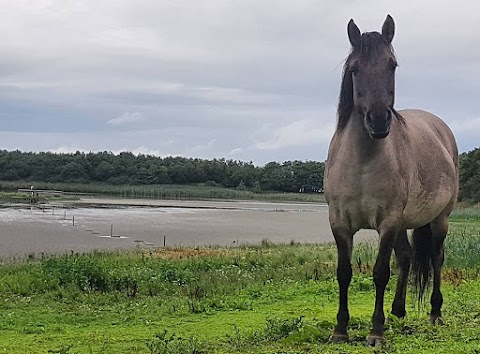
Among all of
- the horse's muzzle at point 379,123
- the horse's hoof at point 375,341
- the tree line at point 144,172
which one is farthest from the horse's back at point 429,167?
the tree line at point 144,172

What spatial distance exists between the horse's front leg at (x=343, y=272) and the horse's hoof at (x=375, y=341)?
0.77ft

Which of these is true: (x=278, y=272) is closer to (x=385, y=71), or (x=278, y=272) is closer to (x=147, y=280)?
(x=147, y=280)

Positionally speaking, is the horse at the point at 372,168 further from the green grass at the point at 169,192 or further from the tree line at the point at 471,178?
the green grass at the point at 169,192

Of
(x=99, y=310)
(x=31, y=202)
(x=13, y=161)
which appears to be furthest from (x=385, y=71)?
(x=13, y=161)

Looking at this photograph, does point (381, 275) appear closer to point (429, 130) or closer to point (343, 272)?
point (343, 272)

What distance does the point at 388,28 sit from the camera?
5.36 metres

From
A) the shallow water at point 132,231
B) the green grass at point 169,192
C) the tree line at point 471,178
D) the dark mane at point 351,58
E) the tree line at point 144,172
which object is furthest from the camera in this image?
the tree line at point 144,172

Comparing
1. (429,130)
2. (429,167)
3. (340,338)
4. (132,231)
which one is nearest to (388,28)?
(429,167)

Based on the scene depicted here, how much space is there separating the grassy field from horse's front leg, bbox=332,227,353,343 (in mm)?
120

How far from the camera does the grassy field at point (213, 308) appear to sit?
5.46 metres

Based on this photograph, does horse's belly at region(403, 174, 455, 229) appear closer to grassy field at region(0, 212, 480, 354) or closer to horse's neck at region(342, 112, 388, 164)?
horse's neck at region(342, 112, 388, 164)

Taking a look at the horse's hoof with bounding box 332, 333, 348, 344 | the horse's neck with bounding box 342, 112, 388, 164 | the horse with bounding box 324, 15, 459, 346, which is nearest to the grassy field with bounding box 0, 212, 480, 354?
the horse's hoof with bounding box 332, 333, 348, 344

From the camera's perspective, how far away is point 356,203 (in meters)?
5.28

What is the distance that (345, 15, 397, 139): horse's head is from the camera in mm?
4832
